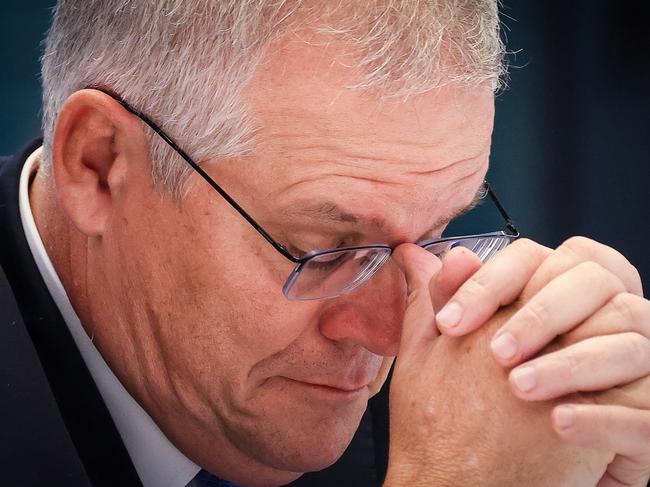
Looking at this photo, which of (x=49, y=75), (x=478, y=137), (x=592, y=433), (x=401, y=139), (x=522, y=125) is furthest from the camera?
(x=522, y=125)

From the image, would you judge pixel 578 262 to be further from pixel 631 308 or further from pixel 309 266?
pixel 309 266

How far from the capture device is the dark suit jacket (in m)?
1.52

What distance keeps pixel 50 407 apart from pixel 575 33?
2.42 m

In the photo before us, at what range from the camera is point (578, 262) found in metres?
1.45

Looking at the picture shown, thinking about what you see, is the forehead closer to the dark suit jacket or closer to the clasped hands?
the clasped hands

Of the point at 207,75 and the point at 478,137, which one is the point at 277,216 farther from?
the point at 478,137

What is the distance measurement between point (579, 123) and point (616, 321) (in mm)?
2121

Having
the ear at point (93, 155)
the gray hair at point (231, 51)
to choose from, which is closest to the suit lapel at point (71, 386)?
the ear at point (93, 155)

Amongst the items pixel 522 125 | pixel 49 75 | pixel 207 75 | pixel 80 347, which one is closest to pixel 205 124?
pixel 207 75

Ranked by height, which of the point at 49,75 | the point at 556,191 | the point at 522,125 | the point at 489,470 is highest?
the point at 49,75

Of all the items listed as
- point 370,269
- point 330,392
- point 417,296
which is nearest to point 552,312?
point 417,296

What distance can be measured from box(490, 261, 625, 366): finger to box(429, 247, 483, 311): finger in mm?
120

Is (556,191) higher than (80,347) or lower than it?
lower

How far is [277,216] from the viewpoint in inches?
60.3
